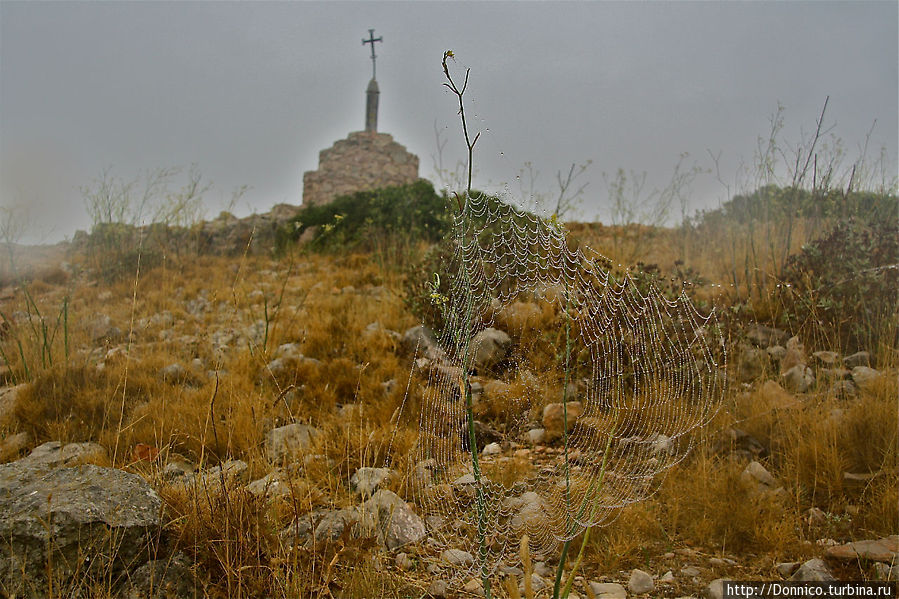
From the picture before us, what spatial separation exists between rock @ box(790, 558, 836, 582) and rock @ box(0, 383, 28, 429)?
418cm

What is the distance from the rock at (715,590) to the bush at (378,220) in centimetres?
651

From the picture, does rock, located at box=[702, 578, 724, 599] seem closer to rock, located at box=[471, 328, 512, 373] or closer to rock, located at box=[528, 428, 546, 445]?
rock, located at box=[528, 428, 546, 445]

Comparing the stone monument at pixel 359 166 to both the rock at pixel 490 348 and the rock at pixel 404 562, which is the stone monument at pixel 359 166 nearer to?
the rock at pixel 490 348

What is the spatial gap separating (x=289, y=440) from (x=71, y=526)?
52.5 inches

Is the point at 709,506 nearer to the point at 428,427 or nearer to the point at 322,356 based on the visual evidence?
the point at 428,427

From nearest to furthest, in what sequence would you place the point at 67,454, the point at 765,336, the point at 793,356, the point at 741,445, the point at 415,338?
the point at 67,454 < the point at 741,445 < the point at 793,356 < the point at 765,336 < the point at 415,338

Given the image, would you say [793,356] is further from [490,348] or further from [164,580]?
[164,580]

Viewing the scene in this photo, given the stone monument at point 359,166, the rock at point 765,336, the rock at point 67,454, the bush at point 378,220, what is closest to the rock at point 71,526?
the rock at point 67,454

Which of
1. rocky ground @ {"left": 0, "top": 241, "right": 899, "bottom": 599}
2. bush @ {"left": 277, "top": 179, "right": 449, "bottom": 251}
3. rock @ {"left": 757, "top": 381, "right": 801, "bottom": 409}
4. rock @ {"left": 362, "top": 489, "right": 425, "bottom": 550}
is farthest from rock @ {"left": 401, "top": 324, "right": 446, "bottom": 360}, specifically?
bush @ {"left": 277, "top": 179, "right": 449, "bottom": 251}

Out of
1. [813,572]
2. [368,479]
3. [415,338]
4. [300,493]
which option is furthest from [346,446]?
[813,572]

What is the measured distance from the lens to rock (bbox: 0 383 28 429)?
3.50 meters

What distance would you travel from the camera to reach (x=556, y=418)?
3377mm

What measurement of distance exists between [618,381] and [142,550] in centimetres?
256

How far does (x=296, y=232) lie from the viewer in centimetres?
1209
